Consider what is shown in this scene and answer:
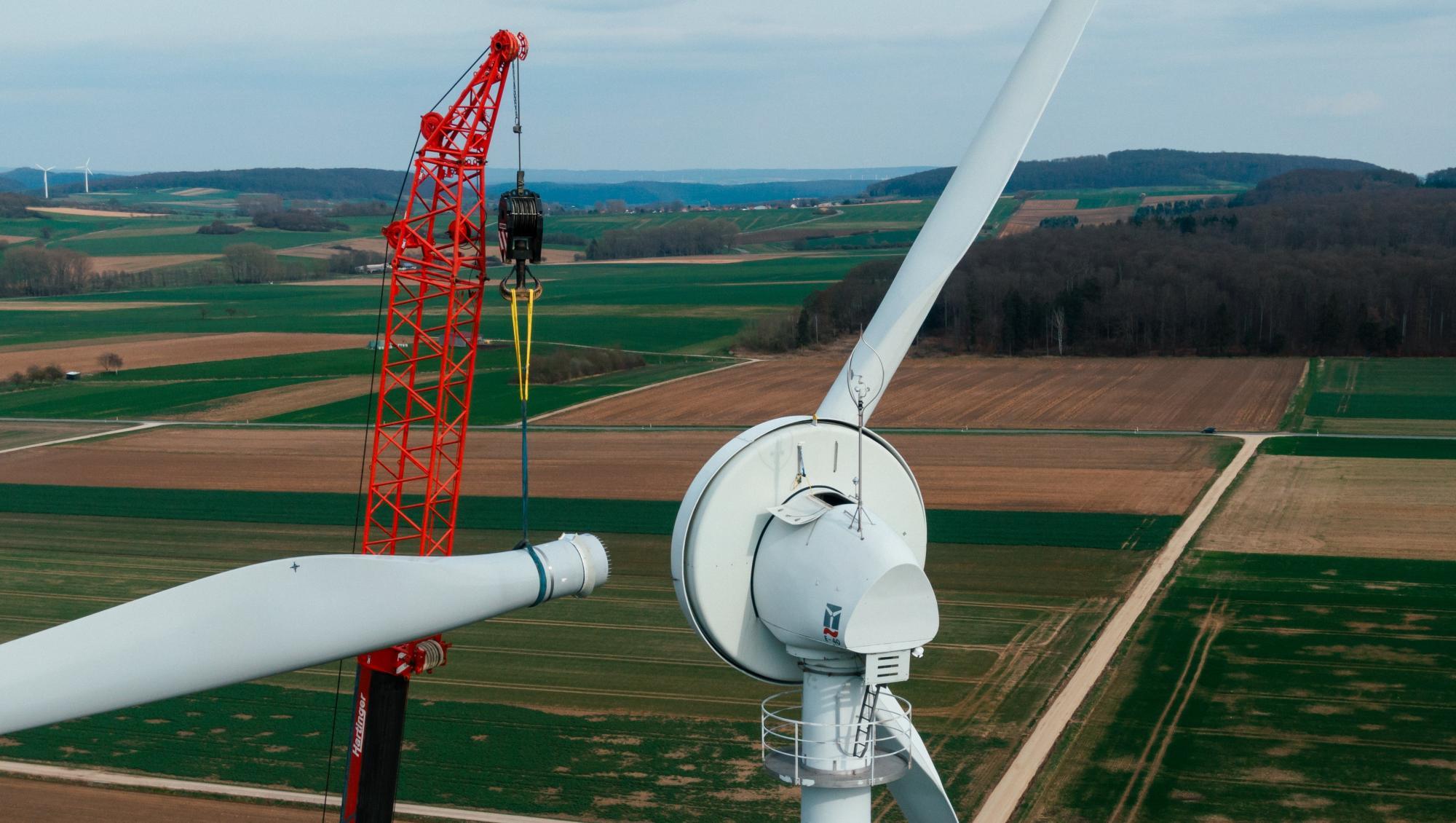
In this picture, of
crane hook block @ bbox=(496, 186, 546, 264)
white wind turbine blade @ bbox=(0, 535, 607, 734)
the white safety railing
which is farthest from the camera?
crane hook block @ bbox=(496, 186, 546, 264)

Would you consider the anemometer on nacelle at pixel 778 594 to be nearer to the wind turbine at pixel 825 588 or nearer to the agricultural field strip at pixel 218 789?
the wind turbine at pixel 825 588

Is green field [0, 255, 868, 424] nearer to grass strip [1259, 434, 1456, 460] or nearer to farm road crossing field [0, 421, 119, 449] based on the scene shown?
farm road crossing field [0, 421, 119, 449]

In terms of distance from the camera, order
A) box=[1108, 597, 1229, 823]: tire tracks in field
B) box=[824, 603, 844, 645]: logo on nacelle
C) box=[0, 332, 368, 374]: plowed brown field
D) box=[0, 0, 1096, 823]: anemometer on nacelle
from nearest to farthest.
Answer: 1. box=[0, 0, 1096, 823]: anemometer on nacelle
2. box=[824, 603, 844, 645]: logo on nacelle
3. box=[1108, 597, 1229, 823]: tire tracks in field
4. box=[0, 332, 368, 374]: plowed brown field

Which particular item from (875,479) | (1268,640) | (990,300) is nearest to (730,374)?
(990,300)

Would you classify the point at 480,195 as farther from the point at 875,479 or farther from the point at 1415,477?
the point at 1415,477

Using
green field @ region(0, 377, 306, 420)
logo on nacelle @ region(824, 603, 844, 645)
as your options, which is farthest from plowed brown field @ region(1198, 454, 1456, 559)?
green field @ region(0, 377, 306, 420)

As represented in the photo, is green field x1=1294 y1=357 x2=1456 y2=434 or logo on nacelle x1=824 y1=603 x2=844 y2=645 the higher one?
logo on nacelle x1=824 y1=603 x2=844 y2=645

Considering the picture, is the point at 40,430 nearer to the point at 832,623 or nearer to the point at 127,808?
the point at 127,808
